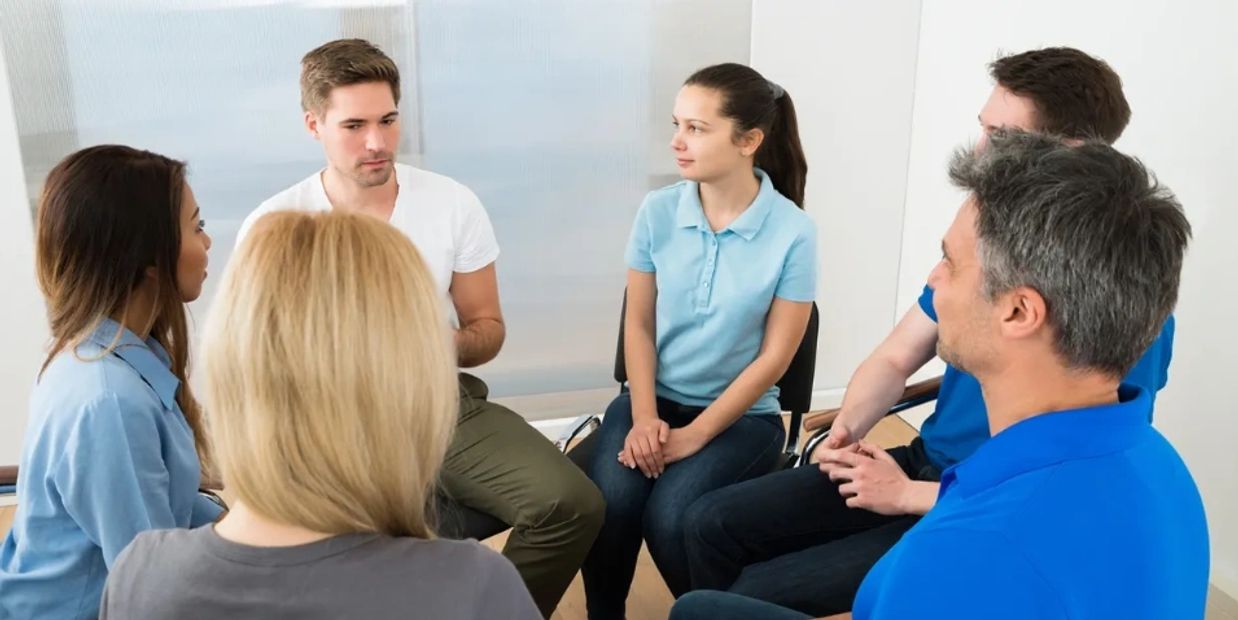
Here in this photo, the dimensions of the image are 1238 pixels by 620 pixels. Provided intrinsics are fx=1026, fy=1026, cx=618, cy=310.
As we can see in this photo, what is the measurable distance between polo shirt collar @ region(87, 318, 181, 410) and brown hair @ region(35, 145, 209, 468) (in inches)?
0.4

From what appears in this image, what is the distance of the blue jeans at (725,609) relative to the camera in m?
1.57

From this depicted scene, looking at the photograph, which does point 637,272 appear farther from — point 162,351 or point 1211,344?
point 1211,344

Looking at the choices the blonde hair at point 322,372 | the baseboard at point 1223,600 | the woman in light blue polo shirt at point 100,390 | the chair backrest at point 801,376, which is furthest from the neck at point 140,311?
the baseboard at point 1223,600

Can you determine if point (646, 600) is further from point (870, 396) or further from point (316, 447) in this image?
point (316, 447)

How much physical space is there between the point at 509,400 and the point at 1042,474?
2.48m

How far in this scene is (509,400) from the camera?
11.3 ft

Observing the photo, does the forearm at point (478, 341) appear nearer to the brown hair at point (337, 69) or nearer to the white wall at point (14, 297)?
the brown hair at point (337, 69)

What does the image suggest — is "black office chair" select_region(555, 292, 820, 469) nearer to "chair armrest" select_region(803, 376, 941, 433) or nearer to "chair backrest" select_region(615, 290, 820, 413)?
"chair backrest" select_region(615, 290, 820, 413)

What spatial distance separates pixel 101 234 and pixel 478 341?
947mm

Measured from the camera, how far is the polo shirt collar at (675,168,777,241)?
2.29m

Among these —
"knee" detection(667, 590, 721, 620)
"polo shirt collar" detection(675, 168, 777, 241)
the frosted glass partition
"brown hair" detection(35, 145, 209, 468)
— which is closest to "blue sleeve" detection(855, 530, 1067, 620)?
"knee" detection(667, 590, 721, 620)

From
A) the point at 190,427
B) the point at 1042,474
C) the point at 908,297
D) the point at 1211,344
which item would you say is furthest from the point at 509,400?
the point at 1042,474


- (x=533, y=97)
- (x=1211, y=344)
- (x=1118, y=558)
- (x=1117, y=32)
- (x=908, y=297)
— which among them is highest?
(x=1117, y=32)

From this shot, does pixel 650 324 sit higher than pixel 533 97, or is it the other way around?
pixel 533 97
